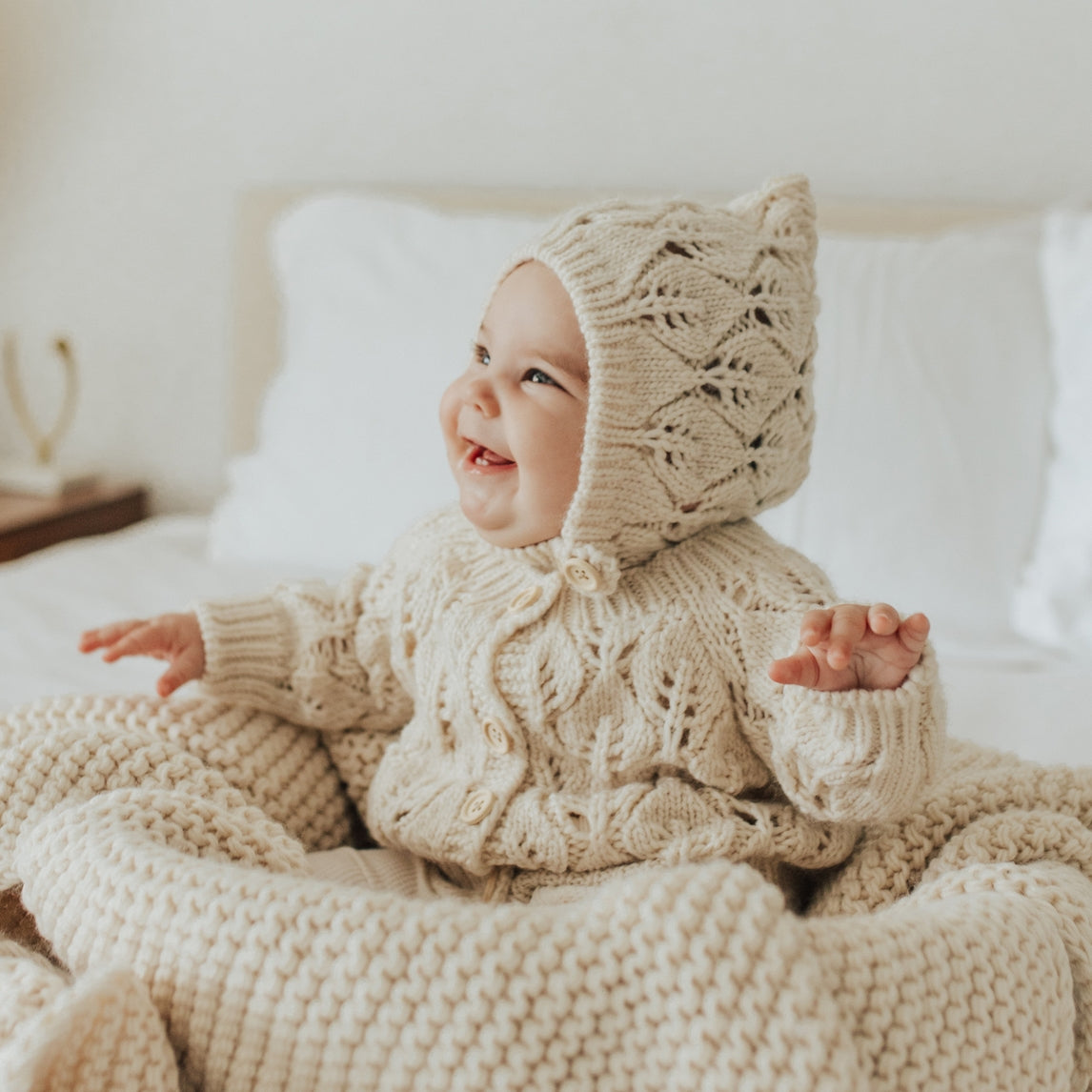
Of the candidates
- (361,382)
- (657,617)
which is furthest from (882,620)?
(361,382)

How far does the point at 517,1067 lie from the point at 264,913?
0.14m

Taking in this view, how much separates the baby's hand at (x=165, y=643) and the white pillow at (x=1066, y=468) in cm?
95

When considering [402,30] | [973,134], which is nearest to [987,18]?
[973,134]

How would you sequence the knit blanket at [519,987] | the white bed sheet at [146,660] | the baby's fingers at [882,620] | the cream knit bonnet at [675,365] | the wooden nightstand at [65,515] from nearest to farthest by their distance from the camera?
1. the knit blanket at [519,987]
2. the baby's fingers at [882,620]
3. the cream knit bonnet at [675,365]
4. the white bed sheet at [146,660]
5. the wooden nightstand at [65,515]

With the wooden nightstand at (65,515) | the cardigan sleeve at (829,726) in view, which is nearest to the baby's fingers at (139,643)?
the cardigan sleeve at (829,726)

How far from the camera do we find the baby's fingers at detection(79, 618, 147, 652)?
892mm

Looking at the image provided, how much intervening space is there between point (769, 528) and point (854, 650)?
2.34 ft

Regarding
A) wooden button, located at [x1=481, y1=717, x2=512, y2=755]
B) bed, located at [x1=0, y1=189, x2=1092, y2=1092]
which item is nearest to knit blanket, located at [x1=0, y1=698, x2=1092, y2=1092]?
bed, located at [x1=0, y1=189, x2=1092, y2=1092]

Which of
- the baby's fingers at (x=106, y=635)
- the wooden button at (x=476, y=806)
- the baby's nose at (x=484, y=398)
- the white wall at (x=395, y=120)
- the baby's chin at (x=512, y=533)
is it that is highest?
the white wall at (x=395, y=120)

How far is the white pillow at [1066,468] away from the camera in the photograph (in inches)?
52.7

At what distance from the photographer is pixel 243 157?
6.40ft

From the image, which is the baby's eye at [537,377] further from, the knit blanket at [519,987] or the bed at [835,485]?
the bed at [835,485]

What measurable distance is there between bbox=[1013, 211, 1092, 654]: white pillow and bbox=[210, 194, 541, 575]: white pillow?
2.21 ft

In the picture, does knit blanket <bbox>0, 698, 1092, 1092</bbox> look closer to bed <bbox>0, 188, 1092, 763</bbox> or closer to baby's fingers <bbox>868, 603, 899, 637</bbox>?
baby's fingers <bbox>868, 603, 899, 637</bbox>
